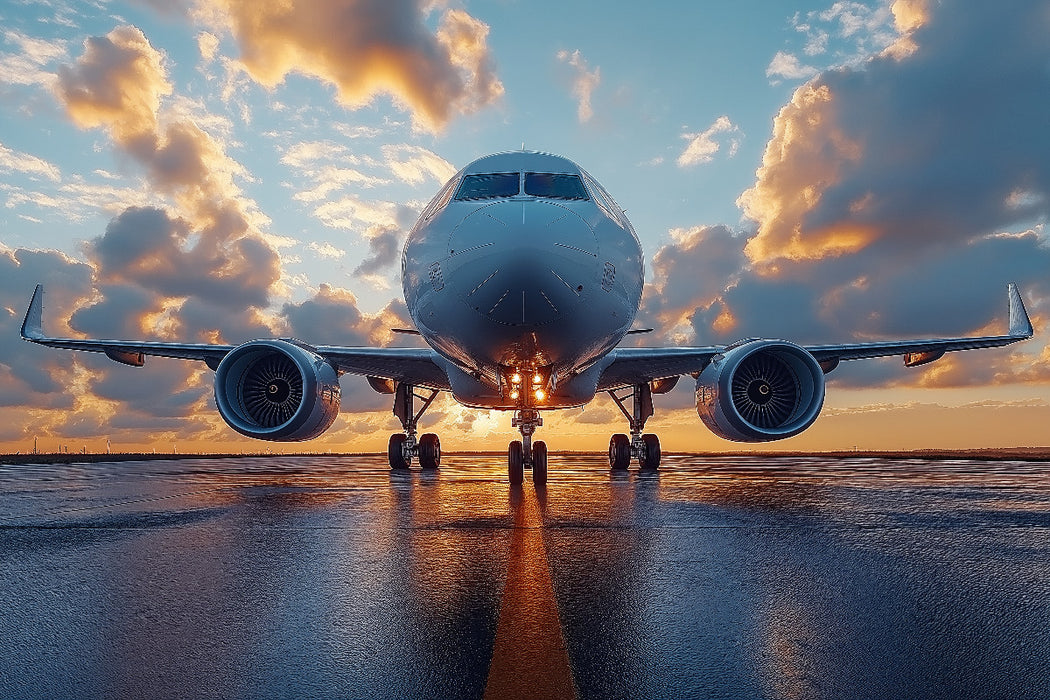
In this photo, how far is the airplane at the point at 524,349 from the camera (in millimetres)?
7113

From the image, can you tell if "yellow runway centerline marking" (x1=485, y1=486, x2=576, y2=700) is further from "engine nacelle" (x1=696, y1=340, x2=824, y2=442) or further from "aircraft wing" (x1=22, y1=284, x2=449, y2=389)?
"aircraft wing" (x1=22, y1=284, x2=449, y2=389)

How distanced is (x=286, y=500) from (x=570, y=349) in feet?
13.4

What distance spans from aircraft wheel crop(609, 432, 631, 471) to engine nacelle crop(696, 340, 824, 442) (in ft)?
16.3

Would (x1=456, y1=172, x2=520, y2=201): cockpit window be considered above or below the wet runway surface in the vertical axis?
above

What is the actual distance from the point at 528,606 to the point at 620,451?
14162mm

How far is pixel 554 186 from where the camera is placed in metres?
8.34

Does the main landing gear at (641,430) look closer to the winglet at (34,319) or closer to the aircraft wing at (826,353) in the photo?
the aircraft wing at (826,353)

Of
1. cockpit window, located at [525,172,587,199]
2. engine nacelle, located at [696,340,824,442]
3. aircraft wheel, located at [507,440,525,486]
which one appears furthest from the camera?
engine nacelle, located at [696,340,824,442]

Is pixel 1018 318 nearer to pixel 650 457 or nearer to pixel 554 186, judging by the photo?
pixel 650 457

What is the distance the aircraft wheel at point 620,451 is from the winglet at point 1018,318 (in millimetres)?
9286

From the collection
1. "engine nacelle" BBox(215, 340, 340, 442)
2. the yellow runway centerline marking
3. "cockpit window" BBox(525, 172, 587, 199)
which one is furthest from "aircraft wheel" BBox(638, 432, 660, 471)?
the yellow runway centerline marking

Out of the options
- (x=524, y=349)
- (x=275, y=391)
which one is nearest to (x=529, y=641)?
(x=524, y=349)

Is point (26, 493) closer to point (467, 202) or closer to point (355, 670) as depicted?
point (467, 202)

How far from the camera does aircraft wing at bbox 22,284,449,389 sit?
1416cm
